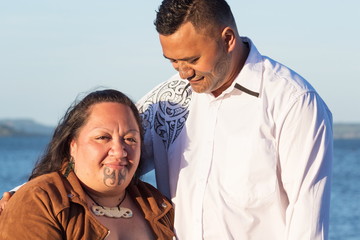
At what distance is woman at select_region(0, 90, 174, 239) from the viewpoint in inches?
136

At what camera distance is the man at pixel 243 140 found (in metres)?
3.51

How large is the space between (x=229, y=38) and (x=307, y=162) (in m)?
0.64

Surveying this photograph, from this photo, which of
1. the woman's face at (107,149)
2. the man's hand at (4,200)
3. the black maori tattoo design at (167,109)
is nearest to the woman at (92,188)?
the woman's face at (107,149)

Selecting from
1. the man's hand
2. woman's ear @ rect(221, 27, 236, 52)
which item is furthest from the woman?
woman's ear @ rect(221, 27, 236, 52)

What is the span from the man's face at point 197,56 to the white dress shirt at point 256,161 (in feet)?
0.39

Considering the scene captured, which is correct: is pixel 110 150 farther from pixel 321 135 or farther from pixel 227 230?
pixel 321 135

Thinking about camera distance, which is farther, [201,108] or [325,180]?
[201,108]

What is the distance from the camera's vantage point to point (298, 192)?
3525 mm

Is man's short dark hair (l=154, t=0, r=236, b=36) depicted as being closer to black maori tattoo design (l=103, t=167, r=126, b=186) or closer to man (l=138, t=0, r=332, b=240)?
man (l=138, t=0, r=332, b=240)

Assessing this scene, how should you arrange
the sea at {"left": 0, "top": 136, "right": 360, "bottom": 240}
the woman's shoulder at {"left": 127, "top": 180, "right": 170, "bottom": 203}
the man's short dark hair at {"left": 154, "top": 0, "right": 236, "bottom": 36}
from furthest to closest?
the sea at {"left": 0, "top": 136, "right": 360, "bottom": 240}, the woman's shoulder at {"left": 127, "top": 180, "right": 170, "bottom": 203}, the man's short dark hair at {"left": 154, "top": 0, "right": 236, "bottom": 36}

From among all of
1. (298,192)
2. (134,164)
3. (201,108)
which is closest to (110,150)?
(134,164)

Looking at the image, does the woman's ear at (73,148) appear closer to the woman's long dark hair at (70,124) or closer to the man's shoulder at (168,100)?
the woman's long dark hair at (70,124)

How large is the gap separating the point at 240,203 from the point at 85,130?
2.45ft

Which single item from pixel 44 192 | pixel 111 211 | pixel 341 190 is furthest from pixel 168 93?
pixel 341 190
